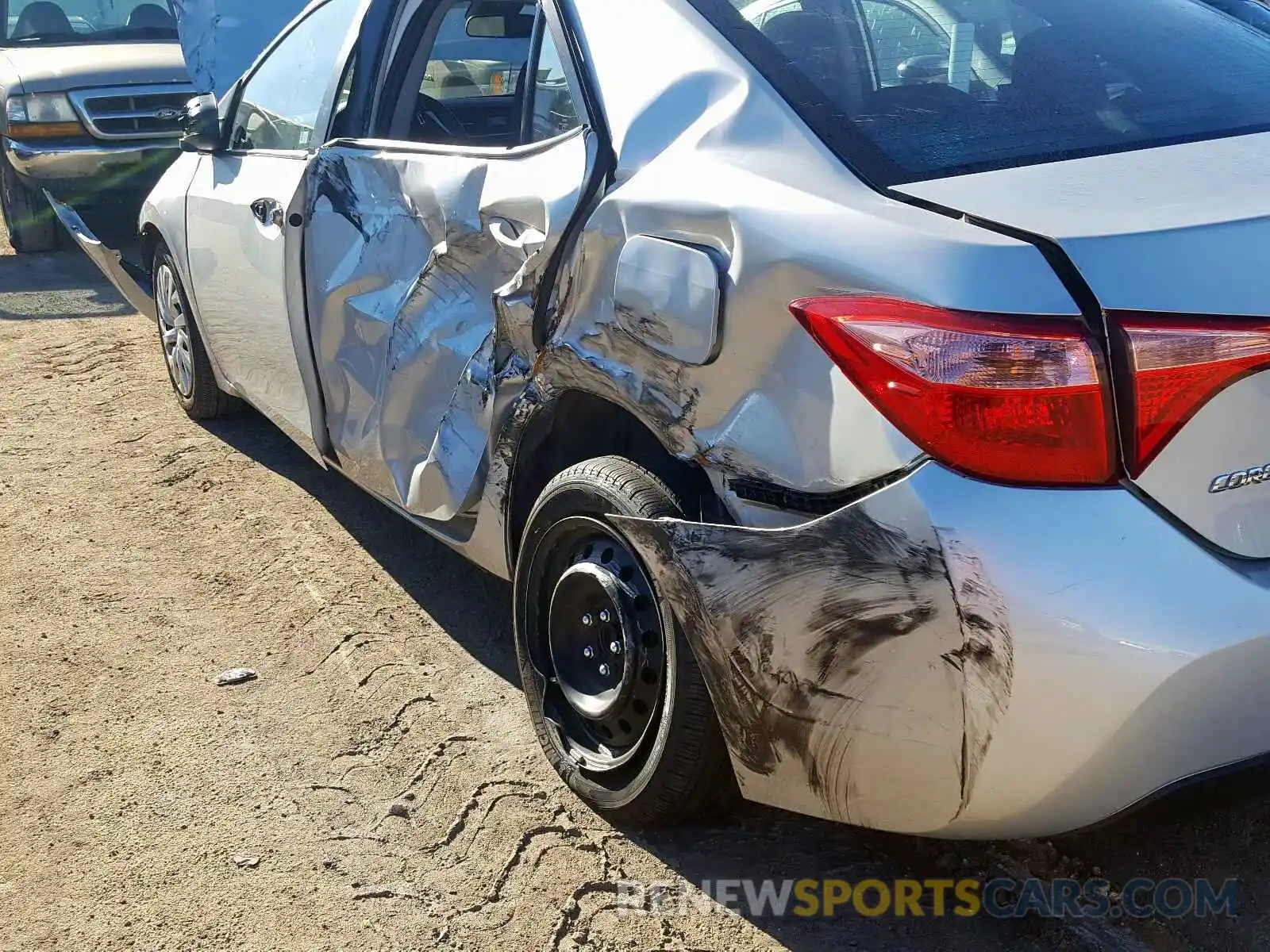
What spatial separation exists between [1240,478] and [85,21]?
31.2ft

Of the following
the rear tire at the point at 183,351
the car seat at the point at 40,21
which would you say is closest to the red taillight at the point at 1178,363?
the rear tire at the point at 183,351

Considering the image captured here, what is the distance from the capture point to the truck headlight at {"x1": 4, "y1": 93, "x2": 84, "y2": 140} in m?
8.44

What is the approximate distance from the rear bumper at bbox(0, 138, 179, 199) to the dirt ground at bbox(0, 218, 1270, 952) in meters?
4.82

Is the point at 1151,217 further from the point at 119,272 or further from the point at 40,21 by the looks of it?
the point at 40,21

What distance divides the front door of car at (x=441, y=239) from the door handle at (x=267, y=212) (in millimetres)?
208

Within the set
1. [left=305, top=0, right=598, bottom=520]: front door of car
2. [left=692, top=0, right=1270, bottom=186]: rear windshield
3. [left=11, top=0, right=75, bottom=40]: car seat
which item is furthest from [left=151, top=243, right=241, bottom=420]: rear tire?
[left=11, top=0, right=75, bottom=40]: car seat

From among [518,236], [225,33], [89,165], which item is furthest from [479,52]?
[89,165]

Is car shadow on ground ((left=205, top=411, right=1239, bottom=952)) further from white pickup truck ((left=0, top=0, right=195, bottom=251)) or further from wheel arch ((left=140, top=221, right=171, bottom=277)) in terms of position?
white pickup truck ((left=0, top=0, right=195, bottom=251))

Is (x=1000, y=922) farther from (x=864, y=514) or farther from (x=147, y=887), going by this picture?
(x=147, y=887)

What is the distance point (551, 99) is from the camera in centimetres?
277

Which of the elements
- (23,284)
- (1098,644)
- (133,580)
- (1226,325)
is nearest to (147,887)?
(133,580)

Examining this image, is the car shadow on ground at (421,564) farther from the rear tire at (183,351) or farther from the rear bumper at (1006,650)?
the rear bumper at (1006,650)

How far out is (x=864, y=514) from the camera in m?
1.83

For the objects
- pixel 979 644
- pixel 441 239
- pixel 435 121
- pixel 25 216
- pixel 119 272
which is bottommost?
pixel 25 216
